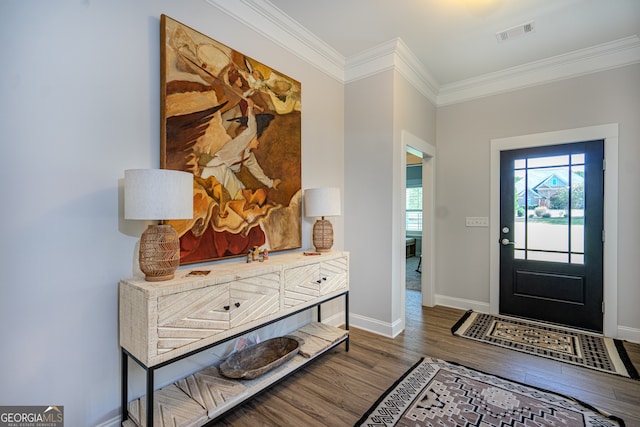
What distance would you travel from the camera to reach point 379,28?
263cm

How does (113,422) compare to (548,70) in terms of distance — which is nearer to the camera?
(113,422)

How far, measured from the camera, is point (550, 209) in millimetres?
3180

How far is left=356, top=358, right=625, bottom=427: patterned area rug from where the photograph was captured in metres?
1.72

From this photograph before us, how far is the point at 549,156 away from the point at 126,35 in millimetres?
3958

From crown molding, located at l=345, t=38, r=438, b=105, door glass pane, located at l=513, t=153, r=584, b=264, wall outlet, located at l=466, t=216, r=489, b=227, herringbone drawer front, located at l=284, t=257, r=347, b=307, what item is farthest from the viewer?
wall outlet, located at l=466, t=216, r=489, b=227

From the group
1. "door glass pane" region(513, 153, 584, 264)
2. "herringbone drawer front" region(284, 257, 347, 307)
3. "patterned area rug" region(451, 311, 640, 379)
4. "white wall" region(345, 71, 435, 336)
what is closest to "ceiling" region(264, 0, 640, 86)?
"white wall" region(345, 71, 435, 336)

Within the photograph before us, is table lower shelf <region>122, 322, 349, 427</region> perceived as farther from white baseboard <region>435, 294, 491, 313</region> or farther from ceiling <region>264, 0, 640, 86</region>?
ceiling <region>264, 0, 640, 86</region>

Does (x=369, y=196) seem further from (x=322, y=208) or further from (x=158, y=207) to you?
(x=158, y=207)

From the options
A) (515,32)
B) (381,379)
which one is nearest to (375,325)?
(381,379)

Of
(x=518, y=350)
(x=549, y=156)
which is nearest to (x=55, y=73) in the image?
(x=518, y=350)

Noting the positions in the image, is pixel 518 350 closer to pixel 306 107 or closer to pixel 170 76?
pixel 306 107

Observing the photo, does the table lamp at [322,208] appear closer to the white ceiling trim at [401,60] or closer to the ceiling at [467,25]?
the white ceiling trim at [401,60]

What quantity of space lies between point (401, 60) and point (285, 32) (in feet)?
4.04

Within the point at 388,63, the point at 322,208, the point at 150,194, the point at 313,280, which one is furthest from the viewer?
the point at 388,63
